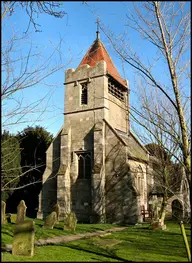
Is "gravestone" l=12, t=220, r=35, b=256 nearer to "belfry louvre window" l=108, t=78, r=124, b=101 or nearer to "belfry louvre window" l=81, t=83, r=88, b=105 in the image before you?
"belfry louvre window" l=81, t=83, r=88, b=105

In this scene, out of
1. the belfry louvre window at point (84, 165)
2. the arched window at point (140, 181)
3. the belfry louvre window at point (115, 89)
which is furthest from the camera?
the belfry louvre window at point (115, 89)

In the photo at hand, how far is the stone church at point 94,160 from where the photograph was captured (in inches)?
752

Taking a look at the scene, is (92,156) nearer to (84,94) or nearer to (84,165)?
(84,165)

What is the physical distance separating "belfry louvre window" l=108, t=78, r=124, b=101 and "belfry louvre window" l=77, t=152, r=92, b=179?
602 centimetres

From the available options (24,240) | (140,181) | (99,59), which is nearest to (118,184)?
(140,181)

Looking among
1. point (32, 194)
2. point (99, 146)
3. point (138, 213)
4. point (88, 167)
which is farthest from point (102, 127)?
point (32, 194)

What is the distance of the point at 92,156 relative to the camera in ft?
68.5

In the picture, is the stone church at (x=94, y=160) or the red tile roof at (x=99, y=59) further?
the red tile roof at (x=99, y=59)

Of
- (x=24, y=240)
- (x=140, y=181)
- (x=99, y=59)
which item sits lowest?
(x=24, y=240)

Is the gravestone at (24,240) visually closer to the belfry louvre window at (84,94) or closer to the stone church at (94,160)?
the stone church at (94,160)

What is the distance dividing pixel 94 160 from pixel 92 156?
742mm

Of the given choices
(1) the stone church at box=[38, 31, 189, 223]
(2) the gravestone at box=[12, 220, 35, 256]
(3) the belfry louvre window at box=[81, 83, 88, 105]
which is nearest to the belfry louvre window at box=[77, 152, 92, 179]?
(1) the stone church at box=[38, 31, 189, 223]

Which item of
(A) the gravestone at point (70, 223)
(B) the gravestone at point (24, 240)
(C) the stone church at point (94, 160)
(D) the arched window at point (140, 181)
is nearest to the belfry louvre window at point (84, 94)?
(C) the stone church at point (94, 160)

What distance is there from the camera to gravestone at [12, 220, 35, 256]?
7535 millimetres
